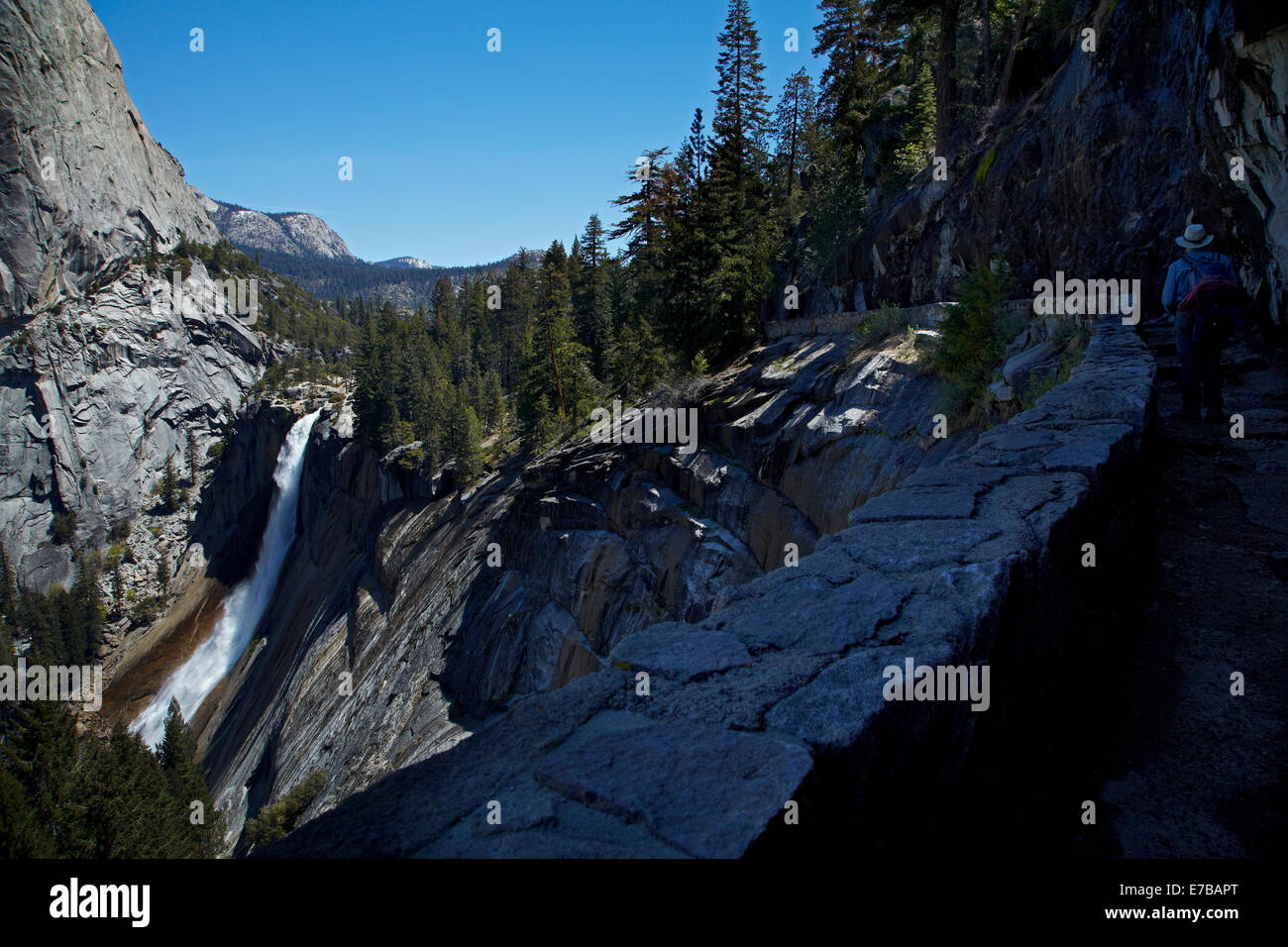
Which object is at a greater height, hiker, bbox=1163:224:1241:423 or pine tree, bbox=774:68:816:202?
pine tree, bbox=774:68:816:202

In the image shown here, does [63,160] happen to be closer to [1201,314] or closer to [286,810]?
[286,810]

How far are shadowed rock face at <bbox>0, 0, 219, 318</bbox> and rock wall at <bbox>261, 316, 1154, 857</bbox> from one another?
100744 mm

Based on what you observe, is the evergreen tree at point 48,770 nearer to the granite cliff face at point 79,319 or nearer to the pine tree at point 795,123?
the pine tree at point 795,123

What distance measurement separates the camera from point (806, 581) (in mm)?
2934

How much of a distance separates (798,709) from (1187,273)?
23.9 ft

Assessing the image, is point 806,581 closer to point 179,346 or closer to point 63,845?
point 63,845

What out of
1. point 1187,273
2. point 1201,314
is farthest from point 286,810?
point 1187,273

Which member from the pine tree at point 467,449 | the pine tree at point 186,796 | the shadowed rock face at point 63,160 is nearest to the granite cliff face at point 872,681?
the pine tree at point 186,796

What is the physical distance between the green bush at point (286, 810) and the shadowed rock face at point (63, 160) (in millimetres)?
80901

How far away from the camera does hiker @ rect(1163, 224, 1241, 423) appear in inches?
250

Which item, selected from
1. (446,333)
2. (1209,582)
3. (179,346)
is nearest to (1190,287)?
(1209,582)

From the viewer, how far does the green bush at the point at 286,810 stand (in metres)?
22.9

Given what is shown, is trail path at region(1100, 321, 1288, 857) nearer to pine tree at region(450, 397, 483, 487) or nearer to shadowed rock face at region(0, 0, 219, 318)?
pine tree at region(450, 397, 483, 487)

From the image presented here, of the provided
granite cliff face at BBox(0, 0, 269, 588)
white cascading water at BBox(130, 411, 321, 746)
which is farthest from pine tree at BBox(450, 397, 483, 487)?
granite cliff face at BBox(0, 0, 269, 588)
